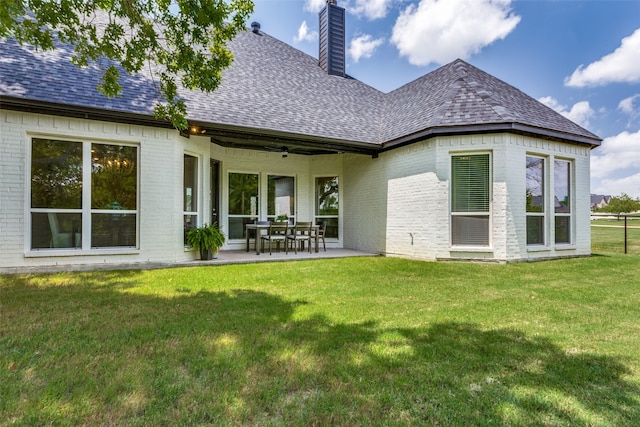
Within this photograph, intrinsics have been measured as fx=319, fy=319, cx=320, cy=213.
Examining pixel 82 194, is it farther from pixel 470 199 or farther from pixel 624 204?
pixel 624 204

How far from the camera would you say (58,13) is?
4617 mm

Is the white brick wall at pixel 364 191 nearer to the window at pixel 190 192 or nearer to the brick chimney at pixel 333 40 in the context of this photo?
the window at pixel 190 192

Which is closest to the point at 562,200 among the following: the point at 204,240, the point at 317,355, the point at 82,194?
the point at 317,355

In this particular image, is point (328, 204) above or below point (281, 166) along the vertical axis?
below

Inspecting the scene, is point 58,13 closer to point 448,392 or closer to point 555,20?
point 448,392

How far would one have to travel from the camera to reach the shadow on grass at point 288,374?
192 cm

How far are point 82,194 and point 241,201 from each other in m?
4.54

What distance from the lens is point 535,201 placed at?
833 cm

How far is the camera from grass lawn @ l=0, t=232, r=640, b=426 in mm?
1953

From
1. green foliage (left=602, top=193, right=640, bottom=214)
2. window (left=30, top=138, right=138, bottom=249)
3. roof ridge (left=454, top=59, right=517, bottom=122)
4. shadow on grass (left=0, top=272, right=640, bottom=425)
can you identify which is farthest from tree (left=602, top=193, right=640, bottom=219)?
window (left=30, top=138, right=138, bottom=249)

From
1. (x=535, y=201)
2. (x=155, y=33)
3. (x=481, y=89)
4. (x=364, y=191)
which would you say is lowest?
(x=535, y=201)

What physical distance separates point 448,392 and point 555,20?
14889 mm

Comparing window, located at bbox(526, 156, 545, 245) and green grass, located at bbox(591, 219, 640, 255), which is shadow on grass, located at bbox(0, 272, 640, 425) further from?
green grass, located at bbox(591, 219, 640, 255)

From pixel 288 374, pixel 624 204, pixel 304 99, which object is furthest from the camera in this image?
pixel 624 204
